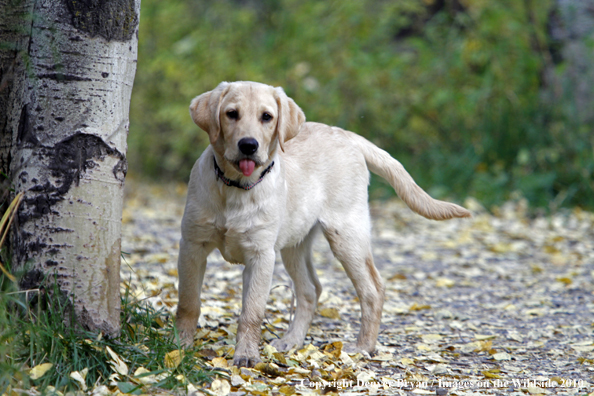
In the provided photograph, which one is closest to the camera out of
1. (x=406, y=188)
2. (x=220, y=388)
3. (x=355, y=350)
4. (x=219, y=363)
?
(x=220, y=388)

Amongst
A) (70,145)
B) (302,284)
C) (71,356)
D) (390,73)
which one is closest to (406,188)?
(302,284)

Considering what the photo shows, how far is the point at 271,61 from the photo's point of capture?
10.2 meters

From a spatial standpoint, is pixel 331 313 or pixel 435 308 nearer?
pixel 331 313

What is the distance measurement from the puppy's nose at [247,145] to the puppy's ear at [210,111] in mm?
179

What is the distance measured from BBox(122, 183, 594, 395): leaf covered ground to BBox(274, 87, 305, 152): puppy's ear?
97cm

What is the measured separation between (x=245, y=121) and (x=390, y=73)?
780 centimetres

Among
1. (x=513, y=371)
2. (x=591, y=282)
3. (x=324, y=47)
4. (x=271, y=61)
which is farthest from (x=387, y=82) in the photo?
(x=513, y=371)

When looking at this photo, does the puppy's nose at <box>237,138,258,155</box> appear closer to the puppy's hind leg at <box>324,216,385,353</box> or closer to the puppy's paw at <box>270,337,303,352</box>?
the puppy's hind leg at <box>324,216,385,353</box>

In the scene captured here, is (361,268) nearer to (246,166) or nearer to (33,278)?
(246,166)

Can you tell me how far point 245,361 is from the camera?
3.02 m

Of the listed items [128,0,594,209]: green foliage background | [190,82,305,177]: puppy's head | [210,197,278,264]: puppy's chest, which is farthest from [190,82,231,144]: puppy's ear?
[128,0,594,209]: green foliage background

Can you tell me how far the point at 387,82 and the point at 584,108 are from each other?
308 cm

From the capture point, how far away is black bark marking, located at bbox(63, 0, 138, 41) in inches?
105

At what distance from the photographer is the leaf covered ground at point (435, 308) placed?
3031 millimetres
